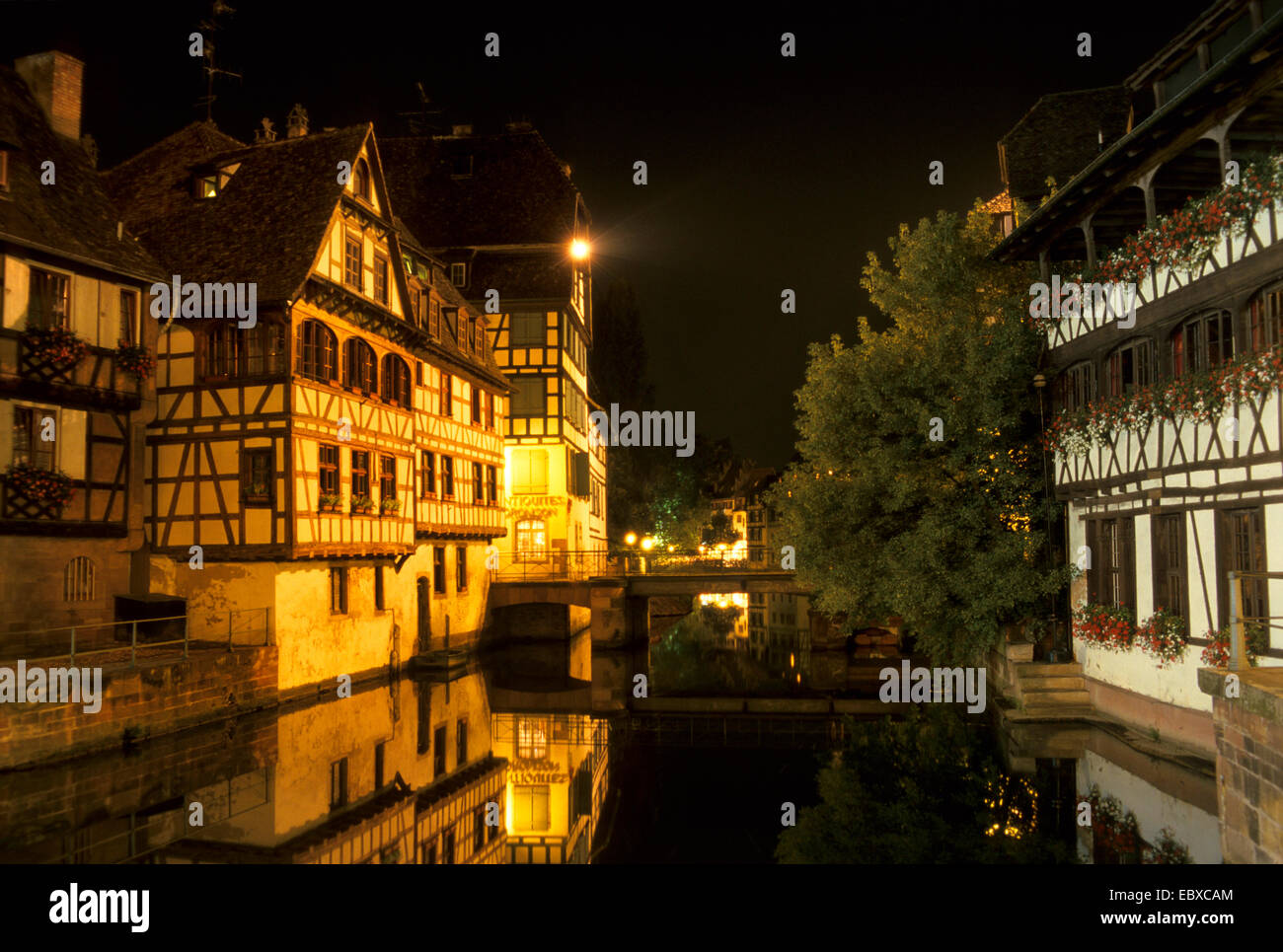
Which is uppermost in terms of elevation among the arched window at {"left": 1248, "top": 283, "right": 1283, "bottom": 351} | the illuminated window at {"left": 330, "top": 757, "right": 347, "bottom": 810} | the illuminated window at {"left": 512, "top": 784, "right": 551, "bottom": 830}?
the arched window at {"left": 1248, "top": 283, "right": 1283, "bottom": 351}

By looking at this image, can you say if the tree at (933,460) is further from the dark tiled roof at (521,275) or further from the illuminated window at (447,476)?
the dark tiled roof at (521,275)

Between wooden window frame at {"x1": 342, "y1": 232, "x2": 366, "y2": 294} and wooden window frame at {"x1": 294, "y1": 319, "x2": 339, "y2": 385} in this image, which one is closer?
wooden window frame at {"x1": 294, "y1": 319, "x2": 339, "y2": 385}

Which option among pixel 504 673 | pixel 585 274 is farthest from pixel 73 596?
pixel 585 274

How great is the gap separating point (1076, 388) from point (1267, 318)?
244 inches

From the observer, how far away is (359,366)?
988 inches

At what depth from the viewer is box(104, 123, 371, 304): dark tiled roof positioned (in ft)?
73.4

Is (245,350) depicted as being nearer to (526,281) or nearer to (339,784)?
(339,784)

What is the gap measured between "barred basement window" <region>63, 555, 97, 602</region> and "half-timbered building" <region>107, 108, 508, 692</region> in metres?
1.96

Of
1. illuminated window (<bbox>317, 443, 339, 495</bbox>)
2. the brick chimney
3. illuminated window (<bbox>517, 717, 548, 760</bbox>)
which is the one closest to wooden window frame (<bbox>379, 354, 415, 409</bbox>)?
illuminated window (<bbox>317, 443, 339, 495</bbox>)

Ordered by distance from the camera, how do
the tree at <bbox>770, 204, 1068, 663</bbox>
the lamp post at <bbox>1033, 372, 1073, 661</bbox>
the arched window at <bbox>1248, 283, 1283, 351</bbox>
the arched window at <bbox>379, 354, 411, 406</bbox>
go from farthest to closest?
the arched window at <bbox>379, 354, 411, 406</bbox>, the tree at <bbox>770, 204, 1068, 663</bbox>, the lamp post at <bbox>1033, 372, 1073, 661</bbox>, the arched window at <bbox>1248, 283, 1283, 351</bbox>

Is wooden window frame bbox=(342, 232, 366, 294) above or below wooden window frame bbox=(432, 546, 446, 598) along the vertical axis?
above

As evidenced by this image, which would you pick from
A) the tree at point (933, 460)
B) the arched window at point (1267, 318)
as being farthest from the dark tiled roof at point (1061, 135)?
the arched window at point (1267, 318)

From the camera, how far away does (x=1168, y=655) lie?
50.2 feet

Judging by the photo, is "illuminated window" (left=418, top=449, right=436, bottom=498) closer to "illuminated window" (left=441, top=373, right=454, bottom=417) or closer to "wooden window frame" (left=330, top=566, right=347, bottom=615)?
"illuminated window" (left=441, top=373, right=454, bottom=417)
